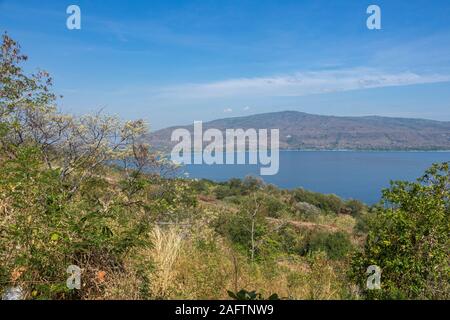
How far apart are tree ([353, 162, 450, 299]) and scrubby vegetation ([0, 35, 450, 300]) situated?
2 centimetres

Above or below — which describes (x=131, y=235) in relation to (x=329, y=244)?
above

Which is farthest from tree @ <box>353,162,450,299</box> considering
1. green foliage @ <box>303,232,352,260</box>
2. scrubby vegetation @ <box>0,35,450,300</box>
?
green foliage @ <box>303,232,352,260</box>

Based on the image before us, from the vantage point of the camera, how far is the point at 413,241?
6387 mm

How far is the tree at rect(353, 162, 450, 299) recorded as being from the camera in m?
5.79

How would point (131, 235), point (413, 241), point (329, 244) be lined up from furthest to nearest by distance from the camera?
point (329, 244) < point (413, 241) < point (131, 235)

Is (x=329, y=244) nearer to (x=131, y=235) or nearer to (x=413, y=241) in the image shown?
(x=413, y=241)

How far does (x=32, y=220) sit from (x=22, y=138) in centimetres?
795

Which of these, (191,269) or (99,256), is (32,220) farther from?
(191,269)

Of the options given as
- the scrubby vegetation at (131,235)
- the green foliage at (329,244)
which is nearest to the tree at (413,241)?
the scrubby vegetation at (131,235)

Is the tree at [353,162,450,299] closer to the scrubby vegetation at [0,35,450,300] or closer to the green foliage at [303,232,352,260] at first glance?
the scrubby vegetation at [0,35,450,300]

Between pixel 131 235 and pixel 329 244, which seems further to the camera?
pixel 329 244

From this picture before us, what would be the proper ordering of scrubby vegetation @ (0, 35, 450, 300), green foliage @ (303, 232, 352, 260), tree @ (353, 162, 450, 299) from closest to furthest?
1. scrubby vegetation @ (0, 35, 450, 300)
2. tree @ (353, 162, 450, 299)
3. green foliage @ (303, 232, 352, 260)

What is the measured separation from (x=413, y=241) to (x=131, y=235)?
4.75 metres

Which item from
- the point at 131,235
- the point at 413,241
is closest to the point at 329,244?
the point at 413,241
